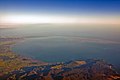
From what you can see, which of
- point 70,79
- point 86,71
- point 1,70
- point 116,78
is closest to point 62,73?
point 70,79

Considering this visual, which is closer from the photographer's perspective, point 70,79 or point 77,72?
point 70,79

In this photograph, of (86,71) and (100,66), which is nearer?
(86,71)

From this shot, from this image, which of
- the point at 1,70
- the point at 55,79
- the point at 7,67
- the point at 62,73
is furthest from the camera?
the point at 7,67

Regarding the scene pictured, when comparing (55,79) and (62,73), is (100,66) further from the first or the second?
(55,79)

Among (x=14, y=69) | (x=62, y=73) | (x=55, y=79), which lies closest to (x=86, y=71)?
(x=62, y=73)

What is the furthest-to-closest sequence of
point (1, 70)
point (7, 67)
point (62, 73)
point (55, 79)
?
point (7, 67), point (1, 70), point (62, 73), point (55, 79)

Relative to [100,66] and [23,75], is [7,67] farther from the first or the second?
[100,66]

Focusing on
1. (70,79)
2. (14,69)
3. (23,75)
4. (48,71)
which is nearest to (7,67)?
(14,69)
